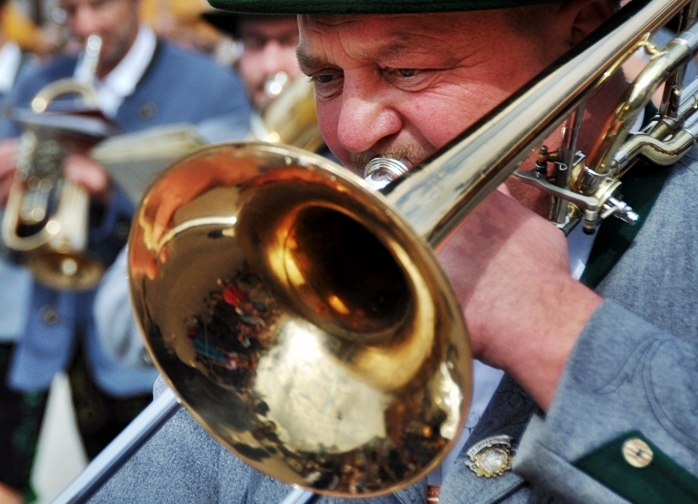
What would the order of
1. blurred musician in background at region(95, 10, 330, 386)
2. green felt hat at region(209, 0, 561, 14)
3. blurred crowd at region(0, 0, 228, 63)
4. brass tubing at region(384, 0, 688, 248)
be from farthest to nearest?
1. blurred crowd at region(0, 0, 228, 63)
2. blurred musician in background at region(95, 10, 330, 386)
3. green felt hat at region(209, 0, 561, 14)
4. brass tubing at region(384, 0, 688, 248)

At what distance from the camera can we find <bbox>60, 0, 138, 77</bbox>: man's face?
4973 millimetres

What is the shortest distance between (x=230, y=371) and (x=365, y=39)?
1.97ft

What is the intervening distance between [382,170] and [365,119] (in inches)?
4.7

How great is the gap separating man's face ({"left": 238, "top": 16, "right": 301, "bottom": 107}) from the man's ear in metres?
2.85

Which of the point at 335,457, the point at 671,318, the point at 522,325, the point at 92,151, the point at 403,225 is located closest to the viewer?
the point at 403,225

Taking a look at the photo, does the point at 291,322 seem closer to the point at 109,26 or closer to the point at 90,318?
the point at 90,318

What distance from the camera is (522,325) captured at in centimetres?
142

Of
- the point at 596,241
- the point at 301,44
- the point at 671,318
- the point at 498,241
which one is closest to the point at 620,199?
the point at 596,241

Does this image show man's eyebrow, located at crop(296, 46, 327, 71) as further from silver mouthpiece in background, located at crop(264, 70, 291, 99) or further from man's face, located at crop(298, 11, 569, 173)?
silver mouthpiece in background, located at crop(264, 70, 291, 99)

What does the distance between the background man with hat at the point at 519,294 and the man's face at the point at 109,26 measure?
10.8ft

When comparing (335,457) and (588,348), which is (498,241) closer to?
(588,348)

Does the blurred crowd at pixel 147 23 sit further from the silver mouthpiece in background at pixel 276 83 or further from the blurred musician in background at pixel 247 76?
the silver mouthpiece in background at pixel 276 83

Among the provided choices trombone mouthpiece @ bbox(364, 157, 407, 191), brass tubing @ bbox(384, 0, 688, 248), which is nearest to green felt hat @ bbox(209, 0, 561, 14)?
brass tubing @ bbox(384, 0, 688, 248)

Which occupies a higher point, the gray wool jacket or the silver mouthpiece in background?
the gray wool jacket
